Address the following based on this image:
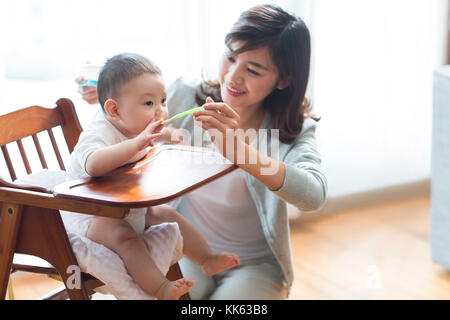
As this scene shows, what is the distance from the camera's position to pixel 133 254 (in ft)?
3.31

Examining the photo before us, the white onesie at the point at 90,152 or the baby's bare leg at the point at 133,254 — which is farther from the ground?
the white onesie at the point at 90,152

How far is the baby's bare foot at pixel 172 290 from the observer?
3.21 ft

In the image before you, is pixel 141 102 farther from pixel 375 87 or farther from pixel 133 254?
pixel 375 87

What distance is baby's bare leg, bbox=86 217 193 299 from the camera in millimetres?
998

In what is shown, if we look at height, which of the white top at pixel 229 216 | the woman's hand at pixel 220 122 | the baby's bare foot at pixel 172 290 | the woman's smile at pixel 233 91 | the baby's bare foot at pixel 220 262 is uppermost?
the woman's hand at pixel 220 122

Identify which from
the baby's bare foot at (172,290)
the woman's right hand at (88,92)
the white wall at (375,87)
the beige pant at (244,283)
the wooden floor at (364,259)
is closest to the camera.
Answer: the baby's bare foot at (172,290)

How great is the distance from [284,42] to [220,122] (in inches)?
14.6

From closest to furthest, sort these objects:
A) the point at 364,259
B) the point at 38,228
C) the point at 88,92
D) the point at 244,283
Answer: the point at 38,228
the point at 88,92
the point at 244,283
the point at 364,259

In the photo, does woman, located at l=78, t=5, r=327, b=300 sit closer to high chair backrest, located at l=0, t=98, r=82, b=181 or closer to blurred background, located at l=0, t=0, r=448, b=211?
high chair backrest, located at l=0, t=98, r=82, b=181

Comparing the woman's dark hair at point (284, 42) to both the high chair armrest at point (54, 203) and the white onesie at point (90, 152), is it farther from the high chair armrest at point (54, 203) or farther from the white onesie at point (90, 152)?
the high chair armrest at point (54, 203)

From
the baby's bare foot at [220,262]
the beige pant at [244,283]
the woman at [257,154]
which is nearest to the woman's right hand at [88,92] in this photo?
the woman at [257,154]

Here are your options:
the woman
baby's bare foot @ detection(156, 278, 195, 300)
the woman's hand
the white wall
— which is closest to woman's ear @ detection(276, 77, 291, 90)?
the woman

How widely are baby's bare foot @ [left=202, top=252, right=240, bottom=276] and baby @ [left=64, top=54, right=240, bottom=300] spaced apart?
0.17 metres

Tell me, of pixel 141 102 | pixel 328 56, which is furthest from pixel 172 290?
pixel 328 56
